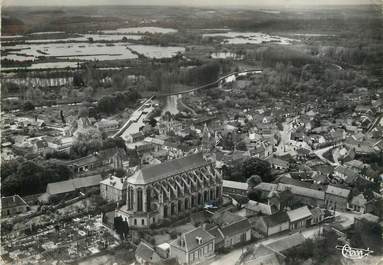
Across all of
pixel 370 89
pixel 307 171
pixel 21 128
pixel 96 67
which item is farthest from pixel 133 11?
pixel 370 89

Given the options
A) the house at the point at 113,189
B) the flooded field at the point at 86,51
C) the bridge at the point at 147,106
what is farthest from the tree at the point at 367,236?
the bridge at the point at 147,106

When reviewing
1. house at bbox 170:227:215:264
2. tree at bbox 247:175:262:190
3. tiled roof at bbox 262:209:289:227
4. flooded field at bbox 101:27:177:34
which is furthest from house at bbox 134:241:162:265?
flooded field at bbox 101:27:177:34

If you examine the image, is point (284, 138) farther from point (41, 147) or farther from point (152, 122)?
point (41, 147)

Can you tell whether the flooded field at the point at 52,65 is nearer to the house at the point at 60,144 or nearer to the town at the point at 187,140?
the town at the point at 187,140

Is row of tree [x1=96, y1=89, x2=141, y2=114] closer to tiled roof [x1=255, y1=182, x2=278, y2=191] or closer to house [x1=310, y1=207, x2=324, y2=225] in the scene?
tiled roof [x1=255, y1=182, x2=278, y2=191]

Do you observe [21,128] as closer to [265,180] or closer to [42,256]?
[42,256]

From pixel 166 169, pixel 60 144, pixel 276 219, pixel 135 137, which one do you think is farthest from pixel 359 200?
pixel 60 144
